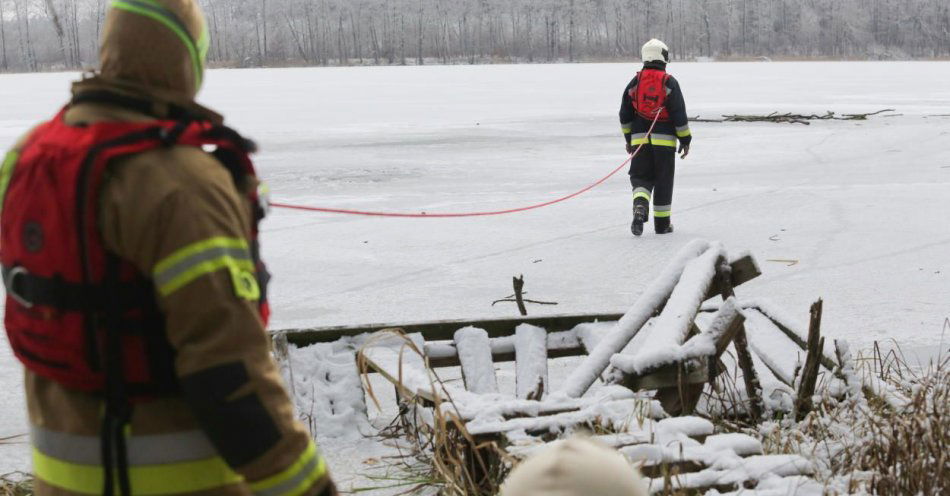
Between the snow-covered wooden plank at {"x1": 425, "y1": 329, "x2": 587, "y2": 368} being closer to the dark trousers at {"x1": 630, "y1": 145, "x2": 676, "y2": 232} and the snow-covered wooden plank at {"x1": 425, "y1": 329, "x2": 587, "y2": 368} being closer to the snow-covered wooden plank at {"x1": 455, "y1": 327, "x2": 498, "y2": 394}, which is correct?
the snow-covered wooden plank at {"x1": 455, "y1": 327, "x2": 498, "y2": 394}

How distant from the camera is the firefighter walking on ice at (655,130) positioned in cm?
789

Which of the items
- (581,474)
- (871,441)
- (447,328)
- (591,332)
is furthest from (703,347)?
(581,474)

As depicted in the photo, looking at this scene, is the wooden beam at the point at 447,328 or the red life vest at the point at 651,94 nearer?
the wooden beam at the point at 447,328

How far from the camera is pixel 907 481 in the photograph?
106 inches

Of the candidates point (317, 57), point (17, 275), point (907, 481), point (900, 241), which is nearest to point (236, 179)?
point (17, 275)

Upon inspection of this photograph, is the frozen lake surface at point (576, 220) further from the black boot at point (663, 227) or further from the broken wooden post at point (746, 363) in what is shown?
the broken wooden post at point (746, 363)

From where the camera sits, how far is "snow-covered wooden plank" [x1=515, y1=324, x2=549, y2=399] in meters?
3.79

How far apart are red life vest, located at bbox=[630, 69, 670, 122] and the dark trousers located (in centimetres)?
27

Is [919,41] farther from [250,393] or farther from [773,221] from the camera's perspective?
[250,393]

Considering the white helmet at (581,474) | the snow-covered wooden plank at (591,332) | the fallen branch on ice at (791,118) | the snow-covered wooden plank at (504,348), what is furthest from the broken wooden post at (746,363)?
the fallen branch on ice at (791,118)

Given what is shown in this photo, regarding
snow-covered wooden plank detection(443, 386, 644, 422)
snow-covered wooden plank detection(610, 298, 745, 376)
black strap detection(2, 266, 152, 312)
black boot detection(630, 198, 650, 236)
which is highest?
black strap detection(2, 266, 152, 312)

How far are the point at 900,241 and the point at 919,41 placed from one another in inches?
4656

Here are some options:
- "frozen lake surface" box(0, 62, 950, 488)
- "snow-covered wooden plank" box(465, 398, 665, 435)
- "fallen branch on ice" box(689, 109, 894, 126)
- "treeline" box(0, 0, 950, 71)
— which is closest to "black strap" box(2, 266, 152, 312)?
"snow-covered wooden plank" box(465, 398, 665, 435)

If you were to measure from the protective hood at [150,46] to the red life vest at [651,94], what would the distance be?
21.5ft
